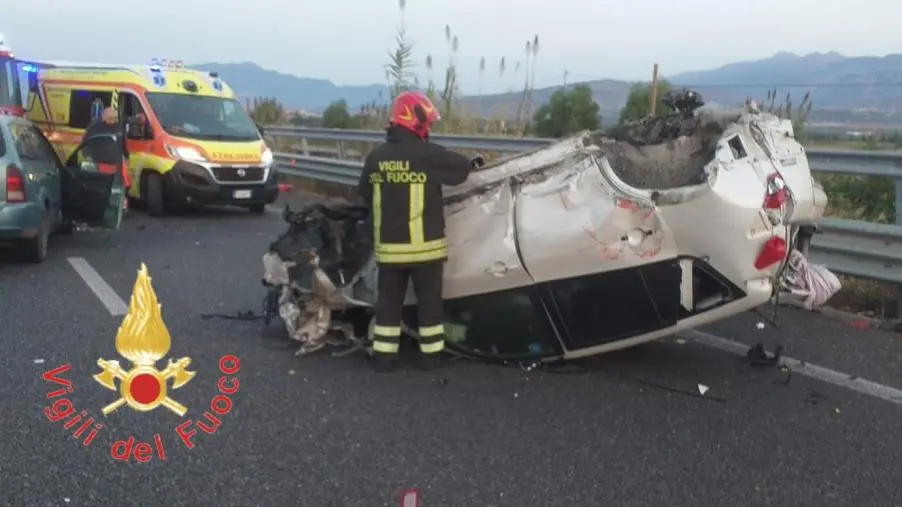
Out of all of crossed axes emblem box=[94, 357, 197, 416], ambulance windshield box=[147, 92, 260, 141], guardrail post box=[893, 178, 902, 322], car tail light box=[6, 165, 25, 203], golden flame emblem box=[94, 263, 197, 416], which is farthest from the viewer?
ambulance windshield box=[147, 92, 260, 141]

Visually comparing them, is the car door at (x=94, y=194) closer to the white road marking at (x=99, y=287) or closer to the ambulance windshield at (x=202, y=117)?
the white road marking at (x=99, y=287)

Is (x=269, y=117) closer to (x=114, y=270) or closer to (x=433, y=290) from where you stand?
(x=114, y=270)

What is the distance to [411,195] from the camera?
5.51 metres

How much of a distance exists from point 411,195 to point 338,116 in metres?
15.6

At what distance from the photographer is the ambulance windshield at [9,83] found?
1452cm

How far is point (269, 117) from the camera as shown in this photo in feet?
74.8

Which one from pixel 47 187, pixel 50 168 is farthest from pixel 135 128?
pixel 47 187

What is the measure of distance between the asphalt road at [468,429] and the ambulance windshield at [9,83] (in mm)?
9032

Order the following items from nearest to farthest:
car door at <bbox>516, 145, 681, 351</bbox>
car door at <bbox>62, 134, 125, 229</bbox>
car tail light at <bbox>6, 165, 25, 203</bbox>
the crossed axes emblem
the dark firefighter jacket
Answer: the crossed axes emblem, car door at <bbox>516, 145, 681, 351</bbox>, the dark firefighter jacket, car tail light at <bbox>6, 165, 25, 203</bbox>, car door at <bbox>62, 134, 125, 229</bbox>

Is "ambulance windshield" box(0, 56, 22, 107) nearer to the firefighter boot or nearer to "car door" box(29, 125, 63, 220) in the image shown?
"car door" box(29, 125, 63, 220)

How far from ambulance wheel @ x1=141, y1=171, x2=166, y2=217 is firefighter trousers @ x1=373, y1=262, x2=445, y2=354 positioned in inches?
328

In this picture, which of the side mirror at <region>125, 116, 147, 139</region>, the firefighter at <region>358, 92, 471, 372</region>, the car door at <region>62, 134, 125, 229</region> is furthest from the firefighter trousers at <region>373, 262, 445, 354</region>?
the side mirror at <region>125, 116, 147, 139</region>

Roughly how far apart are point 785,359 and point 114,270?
5821 mm

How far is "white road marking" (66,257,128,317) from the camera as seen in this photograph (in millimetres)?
7094
